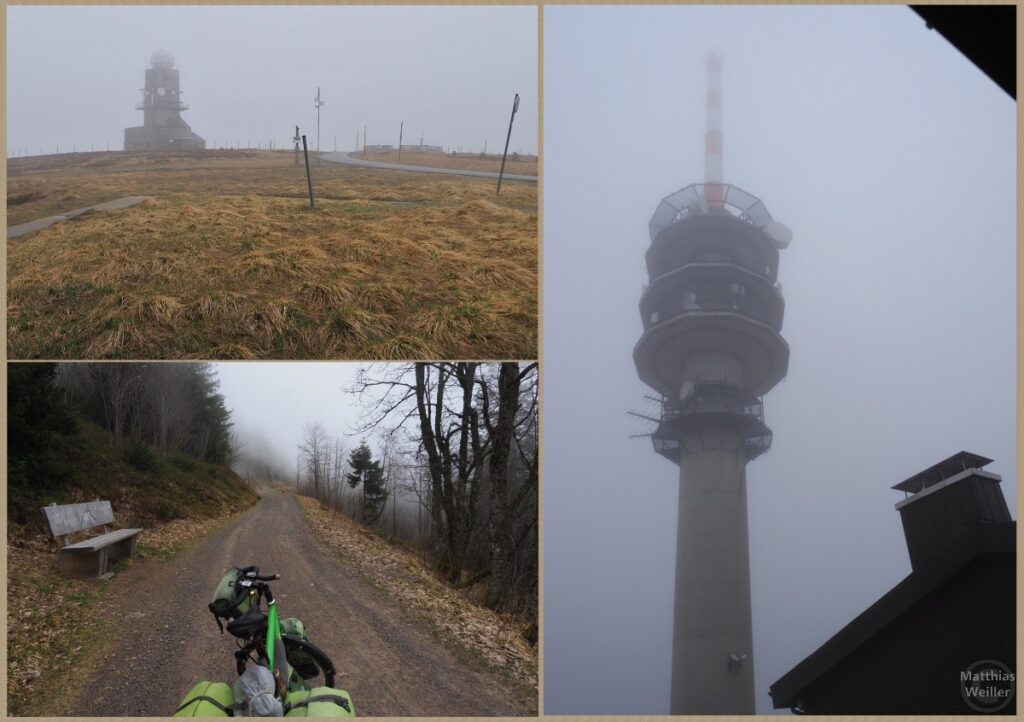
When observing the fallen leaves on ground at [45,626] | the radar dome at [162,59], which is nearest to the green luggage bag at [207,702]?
the fallen leaves on ground at [45,626]

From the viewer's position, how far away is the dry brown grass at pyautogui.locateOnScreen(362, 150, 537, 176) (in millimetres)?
7242

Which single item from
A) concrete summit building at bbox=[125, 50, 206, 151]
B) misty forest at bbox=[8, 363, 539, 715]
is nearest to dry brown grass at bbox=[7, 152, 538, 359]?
misty forest at bbox=[8, 363, 539, 715]

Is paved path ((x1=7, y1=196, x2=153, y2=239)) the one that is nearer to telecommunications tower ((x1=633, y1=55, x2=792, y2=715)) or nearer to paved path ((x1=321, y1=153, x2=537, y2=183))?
paved path ((x1=321, y1=153, x2=537, y2=183))

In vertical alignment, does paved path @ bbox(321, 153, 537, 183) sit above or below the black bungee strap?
above

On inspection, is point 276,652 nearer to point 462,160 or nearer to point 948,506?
point 948,506

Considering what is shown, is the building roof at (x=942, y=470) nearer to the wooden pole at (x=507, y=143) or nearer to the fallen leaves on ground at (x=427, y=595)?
the fallen leaves on ground at (x=427, y=595)

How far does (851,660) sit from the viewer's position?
21.6ft

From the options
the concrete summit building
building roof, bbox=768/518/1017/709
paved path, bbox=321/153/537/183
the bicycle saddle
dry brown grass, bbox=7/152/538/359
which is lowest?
building roof, bbox=768/518/1017/709

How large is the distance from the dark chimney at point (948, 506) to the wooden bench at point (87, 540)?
5.75 metres

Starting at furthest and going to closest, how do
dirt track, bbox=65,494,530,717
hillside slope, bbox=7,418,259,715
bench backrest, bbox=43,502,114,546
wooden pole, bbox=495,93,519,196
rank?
1. wooden pole, bbox=495,93,519,196
2. bench backrest, bbox=43,502,114,546
3. hillside slope, bbox=7,418,259,715
4. dirt track, bbox=65,494,530,717

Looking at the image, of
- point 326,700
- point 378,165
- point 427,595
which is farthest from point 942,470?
point 378,165

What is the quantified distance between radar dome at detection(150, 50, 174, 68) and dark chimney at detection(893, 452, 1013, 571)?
7.31 m

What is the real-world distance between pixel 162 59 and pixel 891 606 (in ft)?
24.7

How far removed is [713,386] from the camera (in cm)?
1143
